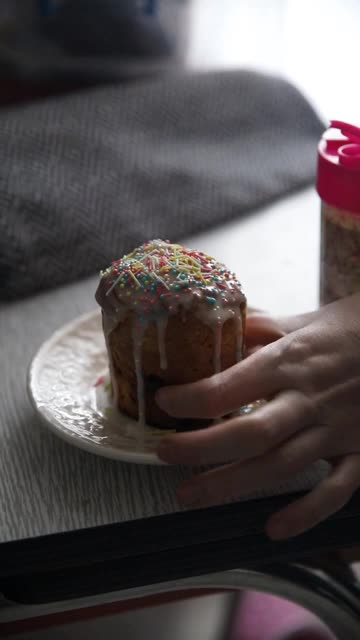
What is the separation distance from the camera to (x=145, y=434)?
720mm

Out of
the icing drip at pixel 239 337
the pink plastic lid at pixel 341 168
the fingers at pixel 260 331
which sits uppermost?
the pink plastic lid at pixel 341 168

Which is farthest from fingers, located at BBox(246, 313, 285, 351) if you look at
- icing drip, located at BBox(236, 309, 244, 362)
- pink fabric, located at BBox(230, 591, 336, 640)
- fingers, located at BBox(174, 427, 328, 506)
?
pink fabric, located at BBox(230, 591, 336, 640)

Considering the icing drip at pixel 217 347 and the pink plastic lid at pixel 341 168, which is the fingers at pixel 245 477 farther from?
the pink plastic lid at pixel 341 168

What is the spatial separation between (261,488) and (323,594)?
0.16 meters

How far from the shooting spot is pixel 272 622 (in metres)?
0.99

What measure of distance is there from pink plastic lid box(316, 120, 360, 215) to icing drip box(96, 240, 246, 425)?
0.49 ft

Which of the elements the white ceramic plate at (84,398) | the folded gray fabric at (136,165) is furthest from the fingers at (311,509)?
the folded gray fabric at (136,165)

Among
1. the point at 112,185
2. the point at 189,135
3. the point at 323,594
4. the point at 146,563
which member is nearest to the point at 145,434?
the point at 146,563

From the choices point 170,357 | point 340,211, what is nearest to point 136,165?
point 340,211

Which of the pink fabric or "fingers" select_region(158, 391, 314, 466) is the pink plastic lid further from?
the pink fabric

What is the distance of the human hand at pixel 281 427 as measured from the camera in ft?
2.07

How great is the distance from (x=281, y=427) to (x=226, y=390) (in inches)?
2.0

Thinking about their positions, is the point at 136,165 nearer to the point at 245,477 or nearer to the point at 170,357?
the point at 170,357

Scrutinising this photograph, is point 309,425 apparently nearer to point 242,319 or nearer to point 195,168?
point 242,319
